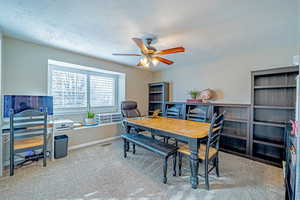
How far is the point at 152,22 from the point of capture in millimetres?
1862

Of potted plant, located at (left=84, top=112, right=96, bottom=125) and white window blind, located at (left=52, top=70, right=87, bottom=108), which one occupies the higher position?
white window blind, located at (left=52, top=70, right=87, bottom=108)

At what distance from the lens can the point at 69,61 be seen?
312 centimetres

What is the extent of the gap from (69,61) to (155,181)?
3.14 meters

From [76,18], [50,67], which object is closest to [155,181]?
[76,18]

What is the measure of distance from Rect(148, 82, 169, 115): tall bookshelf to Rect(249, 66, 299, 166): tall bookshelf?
2.40m

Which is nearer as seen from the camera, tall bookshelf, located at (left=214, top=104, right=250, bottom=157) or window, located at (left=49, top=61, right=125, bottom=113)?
tall bookshelf, located at (left=214, top=104, right=250, bottom=157)

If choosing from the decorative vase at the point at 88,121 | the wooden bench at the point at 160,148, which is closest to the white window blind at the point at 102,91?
the decorative vase at the point at 88,121

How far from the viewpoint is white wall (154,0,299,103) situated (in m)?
1.72

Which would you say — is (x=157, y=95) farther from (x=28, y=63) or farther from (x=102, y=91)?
(x=28, y=63)

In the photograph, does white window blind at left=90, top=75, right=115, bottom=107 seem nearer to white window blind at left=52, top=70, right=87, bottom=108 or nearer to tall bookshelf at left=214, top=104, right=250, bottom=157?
white window blind at left=52, top=70, right=87, bottom=108

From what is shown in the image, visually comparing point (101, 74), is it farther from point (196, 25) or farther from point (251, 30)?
point (251, 30)

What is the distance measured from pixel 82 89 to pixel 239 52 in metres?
A: 4.12

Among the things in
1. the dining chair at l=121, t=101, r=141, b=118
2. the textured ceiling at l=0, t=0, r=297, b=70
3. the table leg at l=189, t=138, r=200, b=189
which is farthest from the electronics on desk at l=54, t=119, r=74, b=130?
the table leg at l=189, t=138, r=200, b=189

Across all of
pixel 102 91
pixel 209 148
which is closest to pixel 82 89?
pixel 102 91
